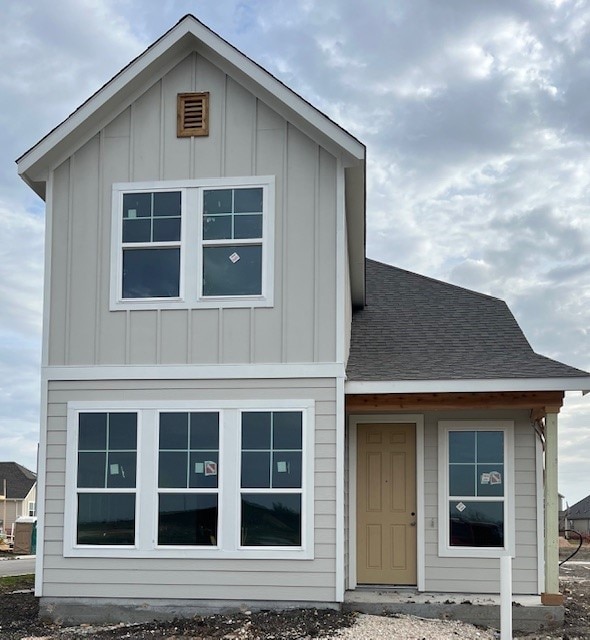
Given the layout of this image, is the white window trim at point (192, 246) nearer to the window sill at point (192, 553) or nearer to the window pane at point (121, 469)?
the window pane at point (121, 469)

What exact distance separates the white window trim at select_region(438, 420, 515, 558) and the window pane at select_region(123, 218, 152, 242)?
447cm

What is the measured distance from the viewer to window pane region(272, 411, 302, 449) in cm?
1034

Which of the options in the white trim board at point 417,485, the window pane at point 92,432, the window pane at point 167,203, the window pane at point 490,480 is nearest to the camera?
the window pane at point 92,432

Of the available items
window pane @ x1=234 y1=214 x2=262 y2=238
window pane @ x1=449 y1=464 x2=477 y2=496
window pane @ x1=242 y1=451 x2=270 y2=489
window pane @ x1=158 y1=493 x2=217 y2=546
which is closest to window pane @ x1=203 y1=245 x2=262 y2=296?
window pane @ x1=234 y1=214 x2=262 y2=238

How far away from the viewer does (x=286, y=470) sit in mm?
10305

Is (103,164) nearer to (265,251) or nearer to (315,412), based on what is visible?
(265,251)

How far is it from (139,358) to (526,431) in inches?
195

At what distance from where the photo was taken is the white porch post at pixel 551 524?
1033 cm

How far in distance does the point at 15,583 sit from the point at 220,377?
6862 millimetres

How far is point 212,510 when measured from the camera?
10.4 meters

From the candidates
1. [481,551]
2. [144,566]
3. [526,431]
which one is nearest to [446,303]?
[526,431]

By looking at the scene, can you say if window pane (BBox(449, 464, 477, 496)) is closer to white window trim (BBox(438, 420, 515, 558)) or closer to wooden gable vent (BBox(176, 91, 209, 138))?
white window trim (BBox(438, 420, 515, 558))

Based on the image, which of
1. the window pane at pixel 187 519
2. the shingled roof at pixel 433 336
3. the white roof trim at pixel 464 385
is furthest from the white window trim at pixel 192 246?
the window pane at pixel 187 519

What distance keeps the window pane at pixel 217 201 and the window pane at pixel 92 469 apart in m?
3.19
